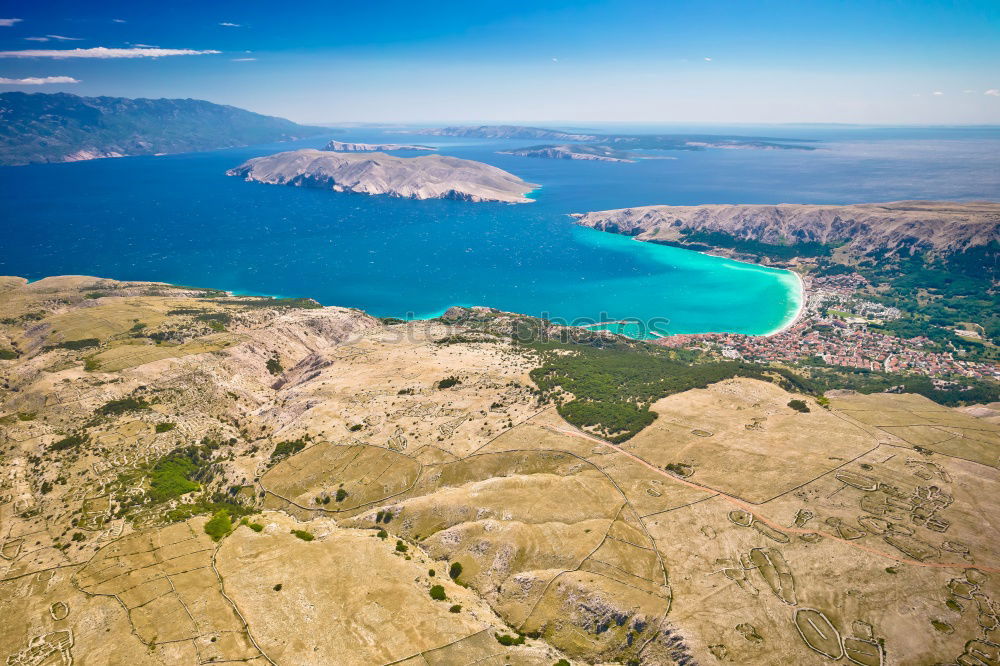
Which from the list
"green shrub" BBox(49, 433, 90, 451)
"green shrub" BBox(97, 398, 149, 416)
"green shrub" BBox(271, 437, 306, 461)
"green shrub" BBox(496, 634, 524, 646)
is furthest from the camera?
"green shrub" BBox(97, 398, 149, 416)

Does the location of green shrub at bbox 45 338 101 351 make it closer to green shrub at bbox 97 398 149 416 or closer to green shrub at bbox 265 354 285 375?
green shrub at bbox 97 398 149 416

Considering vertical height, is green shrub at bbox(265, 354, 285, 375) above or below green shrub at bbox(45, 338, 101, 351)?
below

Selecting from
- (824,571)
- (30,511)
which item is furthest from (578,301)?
(30,511)

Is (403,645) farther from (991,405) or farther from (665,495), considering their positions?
(991,405)

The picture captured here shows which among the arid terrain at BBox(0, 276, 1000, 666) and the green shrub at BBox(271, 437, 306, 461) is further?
the green shrub at BBox(271, 437, 306, 461)

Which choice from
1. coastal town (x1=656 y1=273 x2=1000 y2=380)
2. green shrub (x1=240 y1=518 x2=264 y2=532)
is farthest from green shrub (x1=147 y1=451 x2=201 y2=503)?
coastal town (x1=656 y1=273 x2=1000 y2=380)

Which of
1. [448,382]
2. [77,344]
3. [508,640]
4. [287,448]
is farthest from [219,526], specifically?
[77,344]
